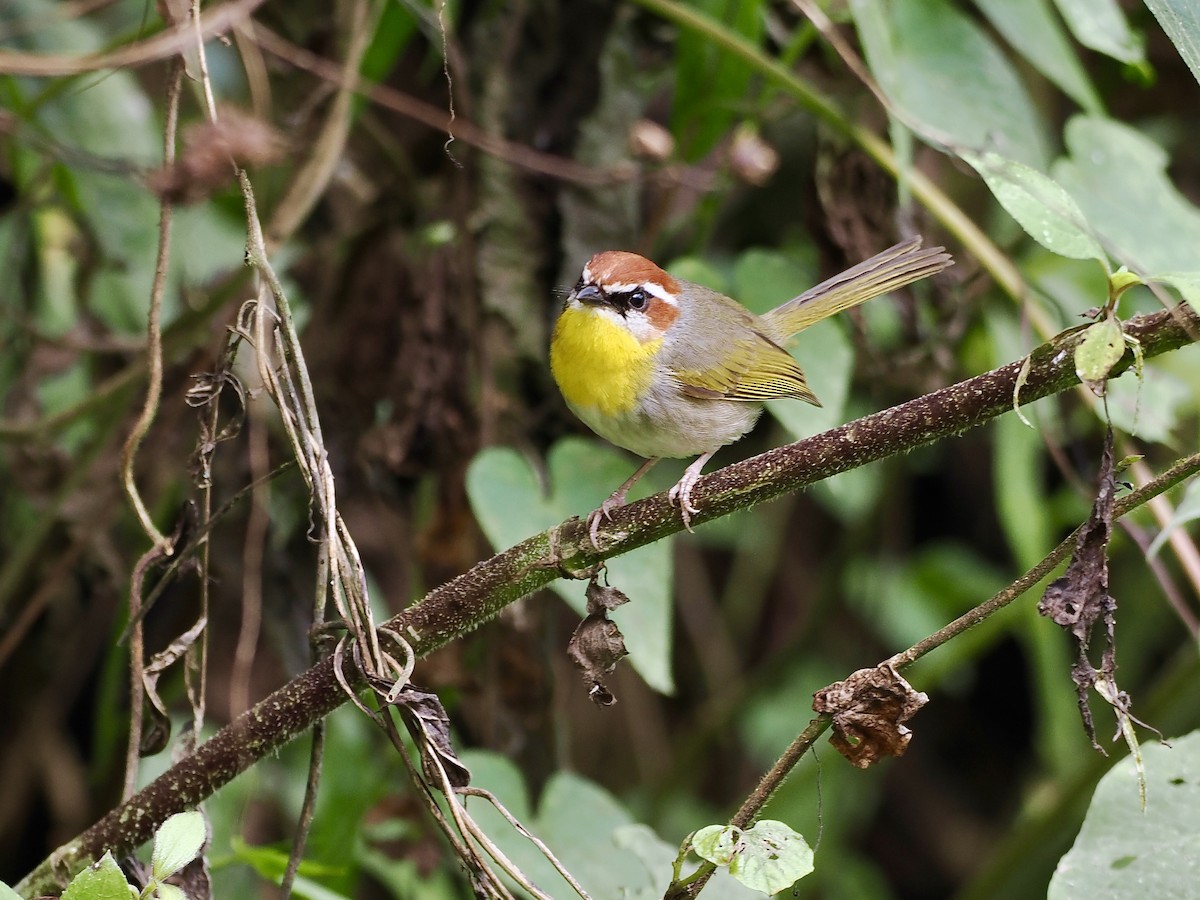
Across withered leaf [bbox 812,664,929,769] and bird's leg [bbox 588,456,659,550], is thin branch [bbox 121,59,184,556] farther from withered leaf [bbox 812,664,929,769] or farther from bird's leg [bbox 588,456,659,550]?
withered leaf [bbox 812,664,929,769]

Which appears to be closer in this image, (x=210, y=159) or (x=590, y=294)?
(x=210, y=159)


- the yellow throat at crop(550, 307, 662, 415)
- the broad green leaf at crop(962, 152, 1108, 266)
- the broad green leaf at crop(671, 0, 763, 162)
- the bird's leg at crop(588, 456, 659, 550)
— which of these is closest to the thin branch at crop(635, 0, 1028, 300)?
the broad green leaf at crop(671, 0, 763, 162)

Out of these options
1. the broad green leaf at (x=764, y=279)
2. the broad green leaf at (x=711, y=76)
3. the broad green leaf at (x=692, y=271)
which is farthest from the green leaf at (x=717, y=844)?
the broad green leaf at (x=711, y=76)

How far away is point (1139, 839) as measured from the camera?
1548mm

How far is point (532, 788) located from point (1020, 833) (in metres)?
1.34

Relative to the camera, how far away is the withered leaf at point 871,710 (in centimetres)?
124

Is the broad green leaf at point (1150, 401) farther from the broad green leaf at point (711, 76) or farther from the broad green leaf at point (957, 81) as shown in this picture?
the broad green leaf at point (711, 76)

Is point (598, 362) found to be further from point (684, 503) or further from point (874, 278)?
point (684, 503)

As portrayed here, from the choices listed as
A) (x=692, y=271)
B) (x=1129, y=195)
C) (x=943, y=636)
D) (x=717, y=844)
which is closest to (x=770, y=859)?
(x=717, y=844)

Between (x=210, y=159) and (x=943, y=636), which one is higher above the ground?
(x=210, y=159)

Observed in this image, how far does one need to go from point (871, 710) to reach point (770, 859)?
0.18 m

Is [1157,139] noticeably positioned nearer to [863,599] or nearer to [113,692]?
[863,599]

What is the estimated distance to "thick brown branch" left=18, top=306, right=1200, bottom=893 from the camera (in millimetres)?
1230

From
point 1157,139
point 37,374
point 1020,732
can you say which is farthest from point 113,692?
point 1157,139
